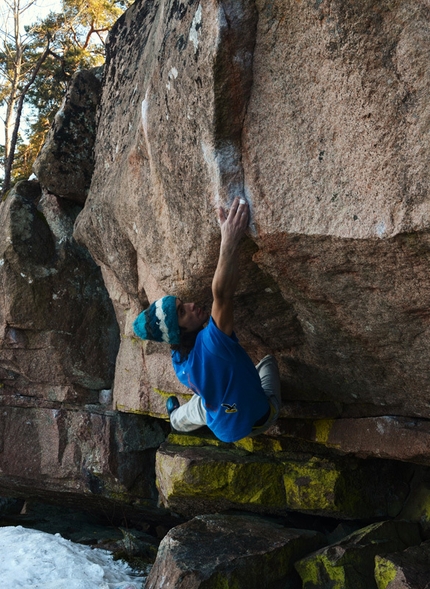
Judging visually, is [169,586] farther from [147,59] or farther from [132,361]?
[147,59]

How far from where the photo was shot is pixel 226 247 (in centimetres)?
404

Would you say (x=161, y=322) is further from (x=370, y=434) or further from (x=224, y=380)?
(x=370, y=434)

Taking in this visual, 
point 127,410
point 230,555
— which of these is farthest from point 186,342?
point 127,410

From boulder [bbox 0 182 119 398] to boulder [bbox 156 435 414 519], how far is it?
207 cm

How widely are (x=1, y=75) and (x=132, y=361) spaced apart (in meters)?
11.9

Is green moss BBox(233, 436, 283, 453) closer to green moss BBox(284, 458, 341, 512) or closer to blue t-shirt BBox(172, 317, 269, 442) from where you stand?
green moss BBox(284, 458, 341, 512)

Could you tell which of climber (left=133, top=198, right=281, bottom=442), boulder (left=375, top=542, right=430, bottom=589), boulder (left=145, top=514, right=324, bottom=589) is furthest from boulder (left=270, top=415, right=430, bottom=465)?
climber (left=133, top=198, right=281, bottom=442)

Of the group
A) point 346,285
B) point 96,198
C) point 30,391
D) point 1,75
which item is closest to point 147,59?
point 96,198

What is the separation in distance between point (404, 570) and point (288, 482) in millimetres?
1959

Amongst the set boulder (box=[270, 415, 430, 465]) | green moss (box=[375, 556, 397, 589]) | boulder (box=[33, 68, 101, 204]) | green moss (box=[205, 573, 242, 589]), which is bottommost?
green moss (box=[205, 573, 242, 589])

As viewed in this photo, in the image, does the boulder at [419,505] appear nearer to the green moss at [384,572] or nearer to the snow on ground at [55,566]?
the green moss at [384,572]

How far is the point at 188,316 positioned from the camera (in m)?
4.65

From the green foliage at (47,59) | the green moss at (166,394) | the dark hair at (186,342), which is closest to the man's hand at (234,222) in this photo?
the dark hair at (186,342)

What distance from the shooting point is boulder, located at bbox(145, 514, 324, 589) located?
4.96 meters
